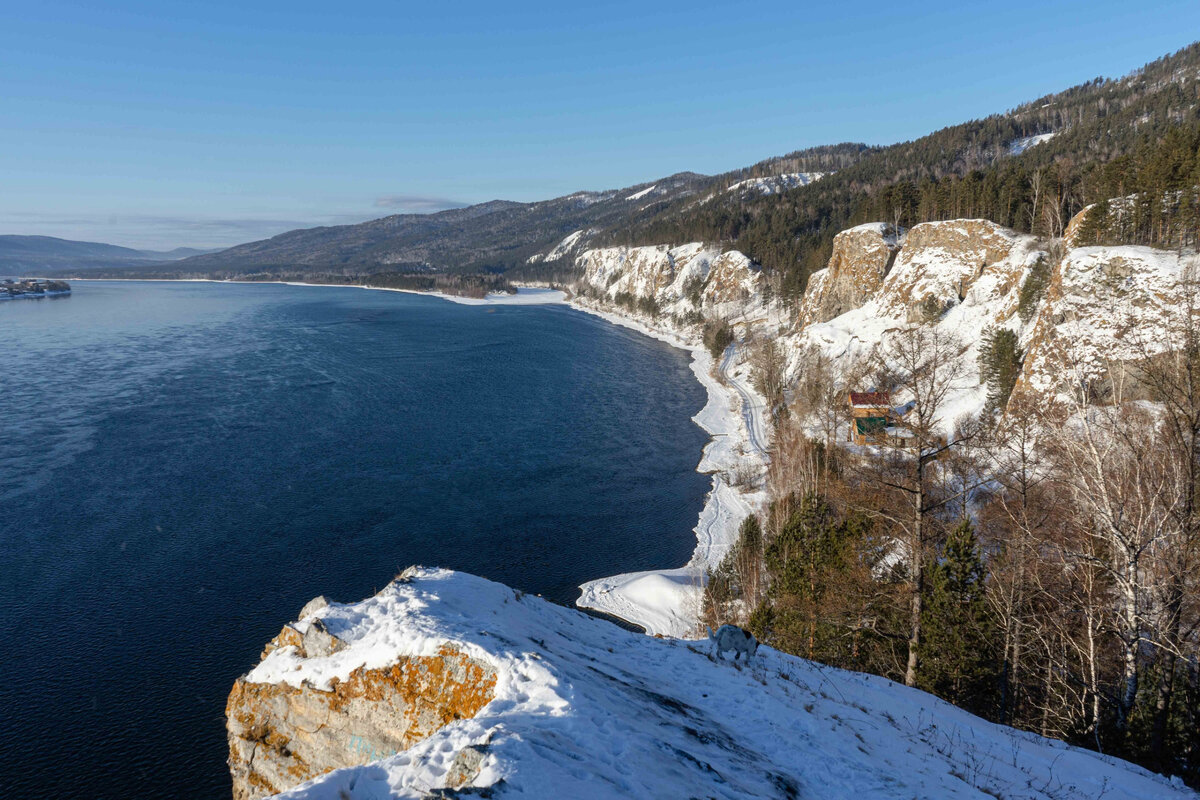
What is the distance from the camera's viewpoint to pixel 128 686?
23172mm

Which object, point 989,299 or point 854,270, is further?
point 854,270

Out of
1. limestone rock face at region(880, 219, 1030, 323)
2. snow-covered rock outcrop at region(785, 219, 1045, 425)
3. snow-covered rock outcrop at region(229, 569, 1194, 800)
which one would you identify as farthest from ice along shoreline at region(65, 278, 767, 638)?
limestone rock face at region(880, 219, 1030, 323)

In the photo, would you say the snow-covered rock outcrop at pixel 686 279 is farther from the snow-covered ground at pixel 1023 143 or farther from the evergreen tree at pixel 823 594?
the evergreen tree at pixel 823 594

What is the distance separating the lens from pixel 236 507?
36844 mm

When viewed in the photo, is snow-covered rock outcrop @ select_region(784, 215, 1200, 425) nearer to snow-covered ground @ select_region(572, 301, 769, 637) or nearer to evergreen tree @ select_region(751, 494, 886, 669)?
snow-covered ground @ select_region(572, 301, 769, 637)

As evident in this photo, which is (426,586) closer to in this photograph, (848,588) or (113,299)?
(848,588)

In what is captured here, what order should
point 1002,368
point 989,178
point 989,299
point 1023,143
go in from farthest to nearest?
point 1023,143, point 989,178, point 989,299, point 1002,368

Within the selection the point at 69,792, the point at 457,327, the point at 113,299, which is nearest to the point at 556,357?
the point at 457,327

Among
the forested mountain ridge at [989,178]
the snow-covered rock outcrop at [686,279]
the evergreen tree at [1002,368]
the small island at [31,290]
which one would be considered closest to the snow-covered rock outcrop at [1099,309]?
the evergreen tree at [1002,368]

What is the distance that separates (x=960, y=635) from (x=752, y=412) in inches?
1706

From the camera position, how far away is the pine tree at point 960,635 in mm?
16734

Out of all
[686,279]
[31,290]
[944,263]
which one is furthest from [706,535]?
[31,290]

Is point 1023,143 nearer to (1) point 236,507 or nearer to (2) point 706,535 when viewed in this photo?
(2) point 706,535

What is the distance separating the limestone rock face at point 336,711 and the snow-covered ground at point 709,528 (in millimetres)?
19676
